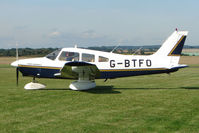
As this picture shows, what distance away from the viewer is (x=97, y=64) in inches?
448

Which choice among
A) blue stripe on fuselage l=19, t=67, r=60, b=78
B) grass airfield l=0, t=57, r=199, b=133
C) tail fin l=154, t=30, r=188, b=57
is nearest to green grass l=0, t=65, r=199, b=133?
grass airfield l=0, t=57, r=199, b=133

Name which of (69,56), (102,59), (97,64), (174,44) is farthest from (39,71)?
(174,44)

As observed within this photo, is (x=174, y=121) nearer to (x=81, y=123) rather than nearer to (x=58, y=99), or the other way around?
(x=81, y=123)

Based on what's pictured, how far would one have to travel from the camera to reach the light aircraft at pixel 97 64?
11062mm

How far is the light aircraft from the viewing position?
11062 mm

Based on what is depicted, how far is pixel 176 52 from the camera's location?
11922 millimetres

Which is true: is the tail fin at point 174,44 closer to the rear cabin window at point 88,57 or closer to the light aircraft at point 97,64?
the light aircraft at point 97,64

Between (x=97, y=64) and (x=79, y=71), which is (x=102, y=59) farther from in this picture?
(x=79, y=71)

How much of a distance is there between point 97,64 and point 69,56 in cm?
132

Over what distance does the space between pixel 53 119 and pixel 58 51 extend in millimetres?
5328

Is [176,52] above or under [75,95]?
above

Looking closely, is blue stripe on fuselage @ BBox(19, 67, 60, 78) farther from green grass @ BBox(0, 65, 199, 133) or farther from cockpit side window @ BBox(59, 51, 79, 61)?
green grass @ BBox(0, 65, 199, 133)

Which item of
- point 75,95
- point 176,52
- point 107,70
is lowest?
point 75,95

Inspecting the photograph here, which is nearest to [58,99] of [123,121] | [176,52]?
[123,121]
